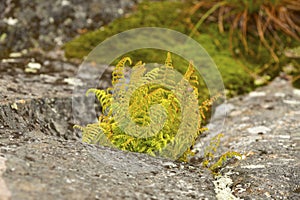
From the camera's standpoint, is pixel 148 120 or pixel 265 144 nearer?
pixel 148 120

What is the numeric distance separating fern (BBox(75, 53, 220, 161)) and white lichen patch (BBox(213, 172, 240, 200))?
0.92 ft

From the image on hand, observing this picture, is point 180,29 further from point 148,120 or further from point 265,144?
point 148,120

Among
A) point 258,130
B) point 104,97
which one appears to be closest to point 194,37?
point 258,130

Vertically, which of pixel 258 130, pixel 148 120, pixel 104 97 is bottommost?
pixel 258 130

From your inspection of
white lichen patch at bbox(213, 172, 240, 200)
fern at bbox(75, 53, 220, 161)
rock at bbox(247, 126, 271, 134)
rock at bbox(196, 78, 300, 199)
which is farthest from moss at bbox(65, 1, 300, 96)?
white lichen patch at bbox(213, 172, 240, 200)

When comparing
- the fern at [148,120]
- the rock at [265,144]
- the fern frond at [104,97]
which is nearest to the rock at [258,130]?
the rock at [265,144]

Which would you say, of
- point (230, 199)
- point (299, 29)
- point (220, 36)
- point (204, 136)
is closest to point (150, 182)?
point (230, 199)

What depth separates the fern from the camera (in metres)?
2.58

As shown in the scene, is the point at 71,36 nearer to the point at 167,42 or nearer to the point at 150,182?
the point at 167,42

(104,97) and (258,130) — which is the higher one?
(104,97)

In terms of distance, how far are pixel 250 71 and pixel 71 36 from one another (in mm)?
1640

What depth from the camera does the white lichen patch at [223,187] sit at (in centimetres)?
224

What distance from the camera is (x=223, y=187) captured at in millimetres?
2334

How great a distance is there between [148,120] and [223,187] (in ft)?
1.84
